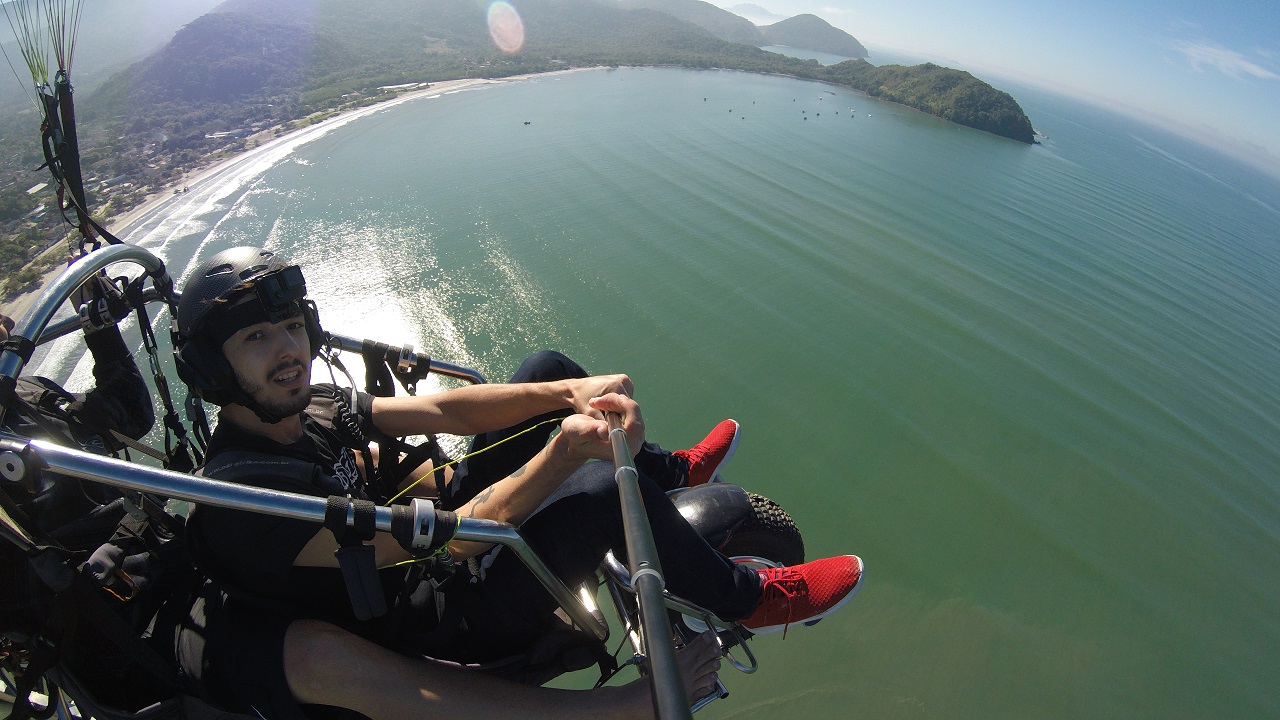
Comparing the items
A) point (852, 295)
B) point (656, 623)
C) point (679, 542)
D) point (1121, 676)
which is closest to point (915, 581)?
point (1121, 676)

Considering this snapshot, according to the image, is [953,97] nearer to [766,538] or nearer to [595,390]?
[766,538]

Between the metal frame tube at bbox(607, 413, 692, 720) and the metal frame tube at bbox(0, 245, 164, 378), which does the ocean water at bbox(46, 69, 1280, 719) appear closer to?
the metal frame tube at bbox(607, 413, 692, 720)

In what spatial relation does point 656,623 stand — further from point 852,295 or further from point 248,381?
point 852,295

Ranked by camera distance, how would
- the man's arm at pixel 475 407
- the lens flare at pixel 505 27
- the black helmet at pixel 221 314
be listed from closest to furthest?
the black helmet at pixel 221 314, the man's arm at pixel 475 407, the lens flare at pixel 505 27

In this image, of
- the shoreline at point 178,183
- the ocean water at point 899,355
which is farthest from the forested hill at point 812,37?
the ocean water at point 899,355

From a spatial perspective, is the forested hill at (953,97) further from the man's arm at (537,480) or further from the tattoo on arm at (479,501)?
the tattoo on arm at (479,501)

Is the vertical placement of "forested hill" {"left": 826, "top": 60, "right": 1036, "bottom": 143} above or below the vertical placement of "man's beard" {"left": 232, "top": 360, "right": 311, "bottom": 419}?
above

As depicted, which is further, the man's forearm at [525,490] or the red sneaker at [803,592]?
the red sneaker at [803,592]

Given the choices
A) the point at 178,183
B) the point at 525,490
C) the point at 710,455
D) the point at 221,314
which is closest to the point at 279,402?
the point at 221,314

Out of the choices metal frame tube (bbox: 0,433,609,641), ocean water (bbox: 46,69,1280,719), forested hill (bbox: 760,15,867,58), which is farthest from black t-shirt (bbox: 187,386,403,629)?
forested hill (bbox: 760,15,867,58)
